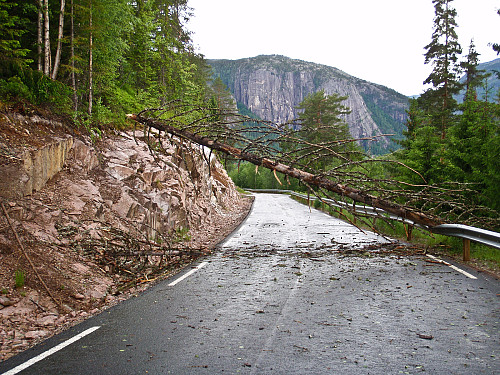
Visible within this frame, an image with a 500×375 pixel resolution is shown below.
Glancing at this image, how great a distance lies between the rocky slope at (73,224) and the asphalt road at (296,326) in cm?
72

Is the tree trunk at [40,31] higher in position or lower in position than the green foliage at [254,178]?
higher

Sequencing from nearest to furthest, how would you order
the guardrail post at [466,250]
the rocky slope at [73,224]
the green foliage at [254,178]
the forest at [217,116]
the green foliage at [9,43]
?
the rocky slope at [73,224], the forest at [217,116], the guardrail post at [466,250], the green foliage at [9,43], the green foliage at [254,178]

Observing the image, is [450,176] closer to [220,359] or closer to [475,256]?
[475,256]

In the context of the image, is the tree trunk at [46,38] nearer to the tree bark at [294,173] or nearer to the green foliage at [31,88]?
the green foliage at [31,88]

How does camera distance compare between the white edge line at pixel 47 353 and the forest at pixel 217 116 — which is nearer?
the white edge line at pixel 47 353

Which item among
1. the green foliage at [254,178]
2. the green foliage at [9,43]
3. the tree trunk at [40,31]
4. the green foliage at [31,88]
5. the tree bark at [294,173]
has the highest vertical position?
the tree trunk at [40,31]

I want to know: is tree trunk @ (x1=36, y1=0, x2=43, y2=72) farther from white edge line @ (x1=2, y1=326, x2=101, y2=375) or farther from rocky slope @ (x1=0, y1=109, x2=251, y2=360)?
white edge line @ (x1=2, y1=326, x2=101, y2=375)

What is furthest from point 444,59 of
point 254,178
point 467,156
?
point 254,178

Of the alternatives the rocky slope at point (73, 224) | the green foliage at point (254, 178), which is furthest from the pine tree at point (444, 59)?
the green foliage at point (254, 178)

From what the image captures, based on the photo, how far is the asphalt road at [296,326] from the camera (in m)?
3.33

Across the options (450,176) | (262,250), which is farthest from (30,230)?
(450,176)

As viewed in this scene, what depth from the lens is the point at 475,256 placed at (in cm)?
825

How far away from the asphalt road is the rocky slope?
0.72 metres

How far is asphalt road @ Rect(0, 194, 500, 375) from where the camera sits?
3.33 meters
